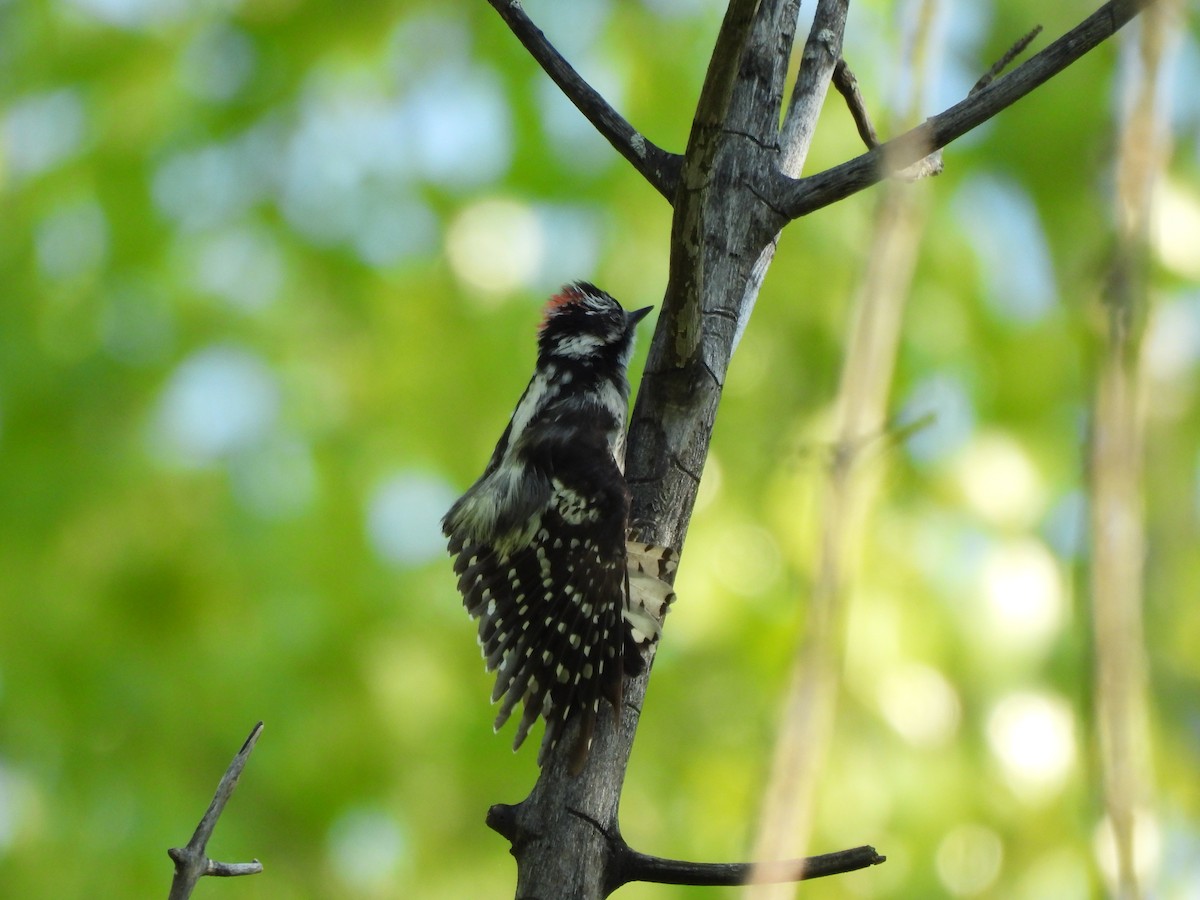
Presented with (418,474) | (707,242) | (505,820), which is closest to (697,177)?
(707,242)

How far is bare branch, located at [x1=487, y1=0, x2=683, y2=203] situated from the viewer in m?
2.79

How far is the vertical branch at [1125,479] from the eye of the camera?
4.66 ft

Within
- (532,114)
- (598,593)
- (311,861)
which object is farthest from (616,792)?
(532,114)

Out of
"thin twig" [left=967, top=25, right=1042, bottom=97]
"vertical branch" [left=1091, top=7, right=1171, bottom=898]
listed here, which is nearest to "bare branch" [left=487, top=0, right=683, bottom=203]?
"thin twig" [left=967, top=25, right=1042, bottom=97]

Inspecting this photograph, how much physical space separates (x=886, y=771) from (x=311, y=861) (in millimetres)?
2374

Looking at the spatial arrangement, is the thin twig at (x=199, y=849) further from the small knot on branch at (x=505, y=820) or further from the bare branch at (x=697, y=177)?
the bare branch at (x=697, y=177)

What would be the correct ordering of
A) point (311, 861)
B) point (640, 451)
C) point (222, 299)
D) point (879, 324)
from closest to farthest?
point (879, 324) < point (640, 451) < point (311, 861) < point (222, 299)

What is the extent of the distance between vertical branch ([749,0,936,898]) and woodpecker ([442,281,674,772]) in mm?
806

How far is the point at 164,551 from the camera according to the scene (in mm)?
5270

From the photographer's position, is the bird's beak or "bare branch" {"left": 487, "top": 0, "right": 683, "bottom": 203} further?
the bird's beak

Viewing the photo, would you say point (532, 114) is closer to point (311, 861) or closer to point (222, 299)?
point (222, 299)

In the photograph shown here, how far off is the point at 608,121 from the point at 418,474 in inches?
111

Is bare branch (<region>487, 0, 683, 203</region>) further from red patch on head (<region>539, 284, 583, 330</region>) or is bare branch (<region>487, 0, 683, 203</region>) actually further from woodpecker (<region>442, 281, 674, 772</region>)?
red patch on head (<region>539, 284, 583, 330</region>)

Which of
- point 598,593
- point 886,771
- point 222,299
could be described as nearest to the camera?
point 598,593
